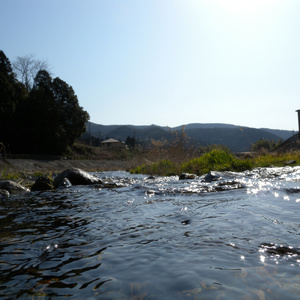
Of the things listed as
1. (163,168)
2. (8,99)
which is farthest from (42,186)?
(8,99)

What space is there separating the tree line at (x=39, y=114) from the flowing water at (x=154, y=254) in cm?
2633

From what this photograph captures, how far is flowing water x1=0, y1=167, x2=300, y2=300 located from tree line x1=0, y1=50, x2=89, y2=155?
26329 millimetres

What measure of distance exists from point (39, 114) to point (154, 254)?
2939cm

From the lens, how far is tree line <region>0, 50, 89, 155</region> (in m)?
26.3

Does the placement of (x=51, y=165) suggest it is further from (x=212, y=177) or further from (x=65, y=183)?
(x=212, y=177)

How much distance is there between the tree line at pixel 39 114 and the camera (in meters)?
26.3

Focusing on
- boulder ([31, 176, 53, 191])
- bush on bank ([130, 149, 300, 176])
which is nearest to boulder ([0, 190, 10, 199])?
boulder ([31, 176, 53, 191])

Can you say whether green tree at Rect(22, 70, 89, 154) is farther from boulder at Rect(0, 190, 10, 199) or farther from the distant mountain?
the distant mountain

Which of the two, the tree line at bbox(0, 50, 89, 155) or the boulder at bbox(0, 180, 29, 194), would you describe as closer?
the boulder at bbox(0, 180, 29, 194)

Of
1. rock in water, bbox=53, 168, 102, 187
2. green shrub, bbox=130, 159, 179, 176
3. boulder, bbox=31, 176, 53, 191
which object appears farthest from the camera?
green shrub, bbox=130, 159, 179, 176

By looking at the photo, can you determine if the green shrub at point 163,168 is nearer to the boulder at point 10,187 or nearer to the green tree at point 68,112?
the boulder at point 10,187

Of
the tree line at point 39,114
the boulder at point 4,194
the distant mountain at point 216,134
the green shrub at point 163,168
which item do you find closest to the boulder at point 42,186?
the boulder at point 4,194

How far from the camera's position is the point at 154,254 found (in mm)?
1554

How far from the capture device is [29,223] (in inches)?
98.2
